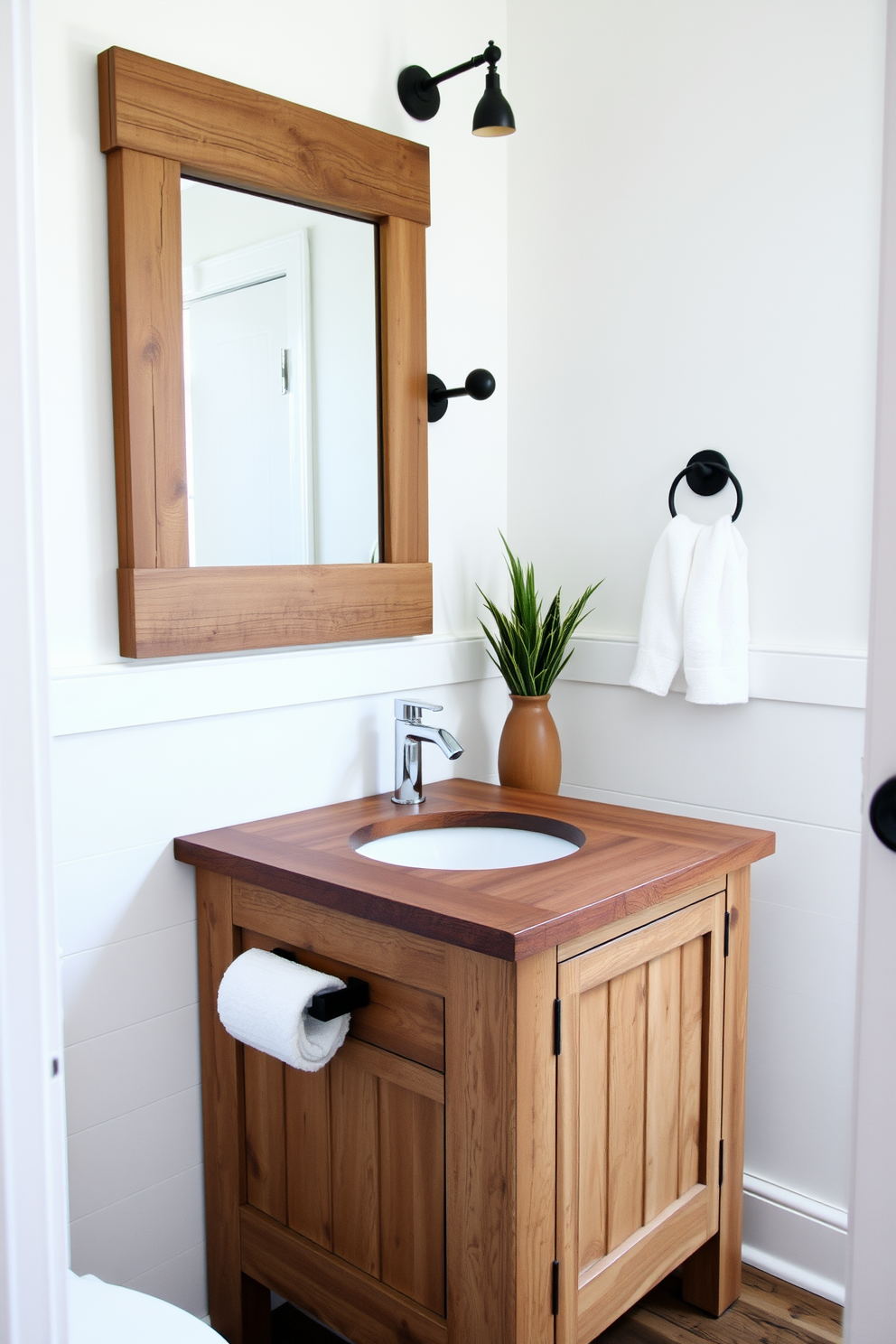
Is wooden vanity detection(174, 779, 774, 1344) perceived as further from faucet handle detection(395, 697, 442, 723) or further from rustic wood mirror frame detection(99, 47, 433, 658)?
rustic wood mirror frame detection(99, 47, 433, 658)

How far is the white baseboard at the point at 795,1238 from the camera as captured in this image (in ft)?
5.41

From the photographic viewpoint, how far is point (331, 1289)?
1404 mm

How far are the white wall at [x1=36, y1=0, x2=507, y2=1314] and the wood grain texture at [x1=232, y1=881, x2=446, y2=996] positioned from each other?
163 millimetres

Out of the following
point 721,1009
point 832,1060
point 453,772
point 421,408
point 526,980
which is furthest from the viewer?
point 453,772

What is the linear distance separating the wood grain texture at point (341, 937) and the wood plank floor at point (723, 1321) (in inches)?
27.9

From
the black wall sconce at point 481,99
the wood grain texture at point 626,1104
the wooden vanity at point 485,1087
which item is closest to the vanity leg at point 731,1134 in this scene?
the wooden vanity at point 485,1087

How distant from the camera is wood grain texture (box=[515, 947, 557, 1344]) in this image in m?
1.16

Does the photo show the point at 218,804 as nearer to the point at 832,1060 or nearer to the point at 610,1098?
the point at 610,1098

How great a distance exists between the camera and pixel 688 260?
1.75m

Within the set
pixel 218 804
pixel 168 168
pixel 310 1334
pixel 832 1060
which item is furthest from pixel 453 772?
pixel 168 168

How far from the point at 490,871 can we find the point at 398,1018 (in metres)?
0.21

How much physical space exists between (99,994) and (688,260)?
1.47 metres

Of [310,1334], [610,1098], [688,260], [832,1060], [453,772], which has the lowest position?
[310,1334]

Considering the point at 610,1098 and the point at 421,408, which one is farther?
the point at 421,408
